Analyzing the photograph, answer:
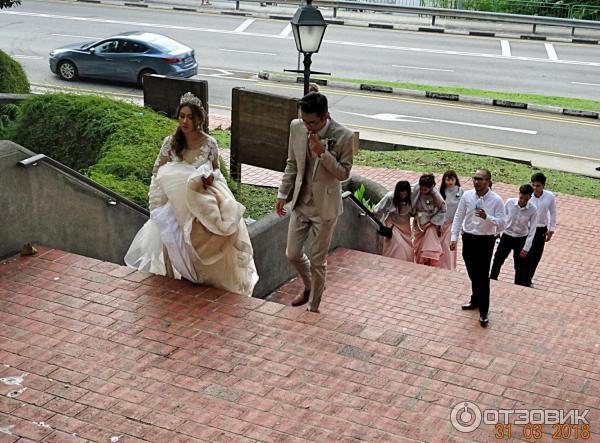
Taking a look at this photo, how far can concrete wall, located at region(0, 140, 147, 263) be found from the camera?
303 inches

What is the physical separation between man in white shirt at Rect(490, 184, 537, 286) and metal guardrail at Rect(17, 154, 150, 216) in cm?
440

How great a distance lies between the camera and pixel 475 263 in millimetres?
8391

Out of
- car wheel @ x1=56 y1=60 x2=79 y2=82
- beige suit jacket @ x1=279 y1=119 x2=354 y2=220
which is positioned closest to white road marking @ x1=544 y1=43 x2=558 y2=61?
car wheel @ x1=56 y1=60 x2=79 y2=82

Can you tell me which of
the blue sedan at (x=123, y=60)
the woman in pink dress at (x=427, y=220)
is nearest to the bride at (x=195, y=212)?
the woman in pink dress at (x=427, y=220)

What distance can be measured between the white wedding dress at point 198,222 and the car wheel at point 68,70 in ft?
57.8

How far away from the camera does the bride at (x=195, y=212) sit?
7398mm

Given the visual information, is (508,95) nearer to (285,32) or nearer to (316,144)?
(285,32)

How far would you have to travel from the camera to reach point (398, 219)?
36.6 feet

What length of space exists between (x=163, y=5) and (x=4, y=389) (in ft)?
104

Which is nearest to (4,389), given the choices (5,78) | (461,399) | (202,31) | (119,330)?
(119,330)

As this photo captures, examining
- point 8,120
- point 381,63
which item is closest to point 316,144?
point 8,120

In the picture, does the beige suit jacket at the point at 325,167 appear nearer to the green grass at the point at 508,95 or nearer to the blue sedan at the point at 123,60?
the blue sedan at the point at 123,60

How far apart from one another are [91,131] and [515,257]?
5433 mm

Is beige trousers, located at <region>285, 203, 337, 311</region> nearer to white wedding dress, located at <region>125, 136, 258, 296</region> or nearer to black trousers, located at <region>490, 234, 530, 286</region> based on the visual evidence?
white wedding dress, located at <region>125, 136, 258, 296</region>
